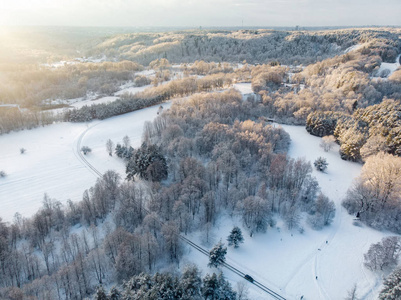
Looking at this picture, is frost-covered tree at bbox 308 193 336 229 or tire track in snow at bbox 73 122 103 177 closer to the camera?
frost-covered tree at bbox 308 193 336 229

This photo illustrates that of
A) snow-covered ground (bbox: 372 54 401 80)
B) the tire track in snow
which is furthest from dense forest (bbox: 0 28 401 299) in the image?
snow-covered ground (bbox: 372 54 401 80)

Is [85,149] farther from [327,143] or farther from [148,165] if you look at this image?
[327,143]

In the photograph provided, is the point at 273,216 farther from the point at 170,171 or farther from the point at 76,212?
the point at 76,212

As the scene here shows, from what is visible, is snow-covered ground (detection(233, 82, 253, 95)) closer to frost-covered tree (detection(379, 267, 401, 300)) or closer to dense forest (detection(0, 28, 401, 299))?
dense forest (detection(0, 28, 401, 299))

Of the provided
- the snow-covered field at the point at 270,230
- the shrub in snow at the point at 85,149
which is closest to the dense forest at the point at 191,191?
the snow-covered field at the point at 270,230

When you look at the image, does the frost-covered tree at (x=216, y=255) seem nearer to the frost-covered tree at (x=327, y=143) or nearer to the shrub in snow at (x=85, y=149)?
the frost-covered tree at (x=327, y=143)

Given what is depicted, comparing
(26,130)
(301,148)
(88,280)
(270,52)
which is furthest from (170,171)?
(270,52)
